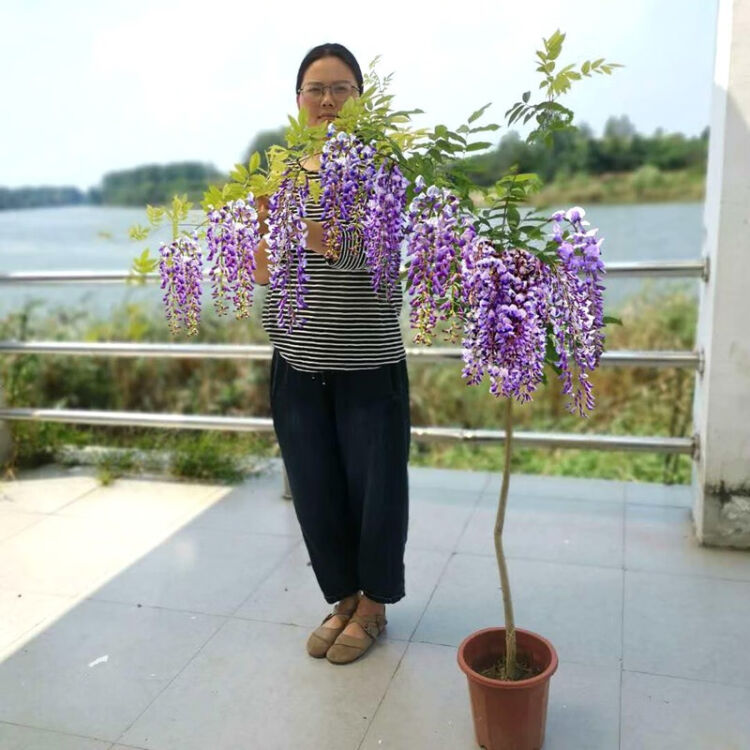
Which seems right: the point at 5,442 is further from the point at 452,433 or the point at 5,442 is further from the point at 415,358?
the point at 452,433

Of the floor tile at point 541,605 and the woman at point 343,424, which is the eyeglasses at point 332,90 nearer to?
the woman at point 343,424

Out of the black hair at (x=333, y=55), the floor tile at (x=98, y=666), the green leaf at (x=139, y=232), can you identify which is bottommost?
the floor tile at (x=98, y=666)

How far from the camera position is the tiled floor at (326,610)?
6.27 feet

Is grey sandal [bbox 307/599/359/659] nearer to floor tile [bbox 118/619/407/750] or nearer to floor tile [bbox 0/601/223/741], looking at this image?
floor tile [bbox 118/619/407/750]

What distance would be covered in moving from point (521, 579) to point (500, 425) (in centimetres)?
252

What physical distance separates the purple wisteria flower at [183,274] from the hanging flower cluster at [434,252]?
1.46 ft

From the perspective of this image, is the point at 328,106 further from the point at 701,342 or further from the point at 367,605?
the point at 701,342

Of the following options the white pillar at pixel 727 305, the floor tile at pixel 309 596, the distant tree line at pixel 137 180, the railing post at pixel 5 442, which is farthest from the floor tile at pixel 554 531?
the distant tree line at pixel 137 180

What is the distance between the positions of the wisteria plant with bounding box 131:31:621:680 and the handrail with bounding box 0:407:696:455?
1.51 meters

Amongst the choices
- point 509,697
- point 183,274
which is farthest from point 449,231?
point 509,697

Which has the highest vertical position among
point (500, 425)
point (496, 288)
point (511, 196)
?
point (511, 196)

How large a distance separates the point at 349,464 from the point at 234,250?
2.55ft

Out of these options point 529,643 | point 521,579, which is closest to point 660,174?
point 521,579

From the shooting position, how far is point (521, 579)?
2.60 metres
